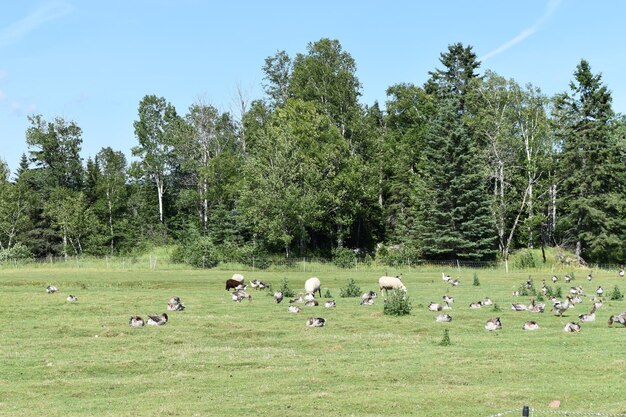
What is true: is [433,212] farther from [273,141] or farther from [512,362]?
[512,362]

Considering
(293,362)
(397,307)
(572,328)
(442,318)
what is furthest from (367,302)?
(293,362)

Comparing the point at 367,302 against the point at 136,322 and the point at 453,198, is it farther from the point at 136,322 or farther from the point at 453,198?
the point at 453,198

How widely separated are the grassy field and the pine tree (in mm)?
41798

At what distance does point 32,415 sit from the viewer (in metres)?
15.0

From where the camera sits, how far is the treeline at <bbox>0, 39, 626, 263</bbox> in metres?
80.1

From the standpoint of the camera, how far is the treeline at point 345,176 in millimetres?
80062

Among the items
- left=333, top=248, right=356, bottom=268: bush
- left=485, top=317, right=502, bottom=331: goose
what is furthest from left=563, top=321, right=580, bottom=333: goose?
left=333, top=248, right=356, bottom=268: bush

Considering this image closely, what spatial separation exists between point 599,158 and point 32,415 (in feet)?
253

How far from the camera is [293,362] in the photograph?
68.7 feet

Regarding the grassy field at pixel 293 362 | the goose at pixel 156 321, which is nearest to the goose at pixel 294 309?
the grassy field at pixel 293 362

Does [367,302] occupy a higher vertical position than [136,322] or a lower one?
higher

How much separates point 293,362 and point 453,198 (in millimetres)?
61896

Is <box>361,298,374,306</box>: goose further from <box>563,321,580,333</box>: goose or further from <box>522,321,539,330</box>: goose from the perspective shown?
<box>563,321,580,333</box>: goose

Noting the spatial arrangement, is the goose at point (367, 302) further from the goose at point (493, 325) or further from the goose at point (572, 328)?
the goose at point (572, 328)
